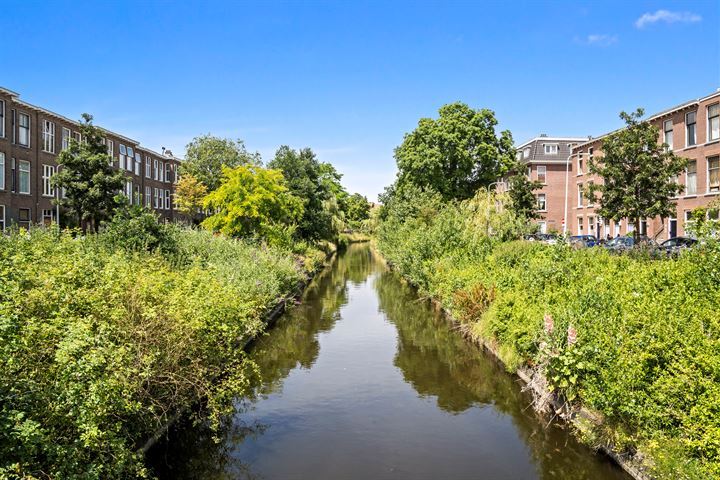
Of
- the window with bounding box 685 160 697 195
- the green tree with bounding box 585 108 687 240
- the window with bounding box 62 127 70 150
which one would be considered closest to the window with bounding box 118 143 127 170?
the window with bounding box 62 127 70 150

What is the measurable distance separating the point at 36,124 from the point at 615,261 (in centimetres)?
3699

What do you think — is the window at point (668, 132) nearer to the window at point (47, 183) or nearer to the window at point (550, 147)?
the window at point (550, 147)

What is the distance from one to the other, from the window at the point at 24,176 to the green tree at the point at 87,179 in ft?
7.81

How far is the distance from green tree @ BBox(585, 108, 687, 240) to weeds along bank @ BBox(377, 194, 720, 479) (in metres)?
12.2

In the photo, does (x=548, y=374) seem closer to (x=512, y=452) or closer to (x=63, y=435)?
(x=512, y=452)

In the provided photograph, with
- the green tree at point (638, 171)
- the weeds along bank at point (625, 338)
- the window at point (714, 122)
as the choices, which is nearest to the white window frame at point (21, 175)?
the weeds along bank at point (625, 338)

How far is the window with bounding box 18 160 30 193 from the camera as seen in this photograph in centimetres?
3434

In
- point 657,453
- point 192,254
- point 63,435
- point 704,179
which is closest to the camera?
point 63,435

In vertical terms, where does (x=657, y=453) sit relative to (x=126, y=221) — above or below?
below

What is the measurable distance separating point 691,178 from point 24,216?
4377cm

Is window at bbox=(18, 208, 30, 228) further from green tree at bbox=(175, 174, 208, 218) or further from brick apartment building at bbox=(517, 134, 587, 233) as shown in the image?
brick apartment building at bbox=(517, 134, 587, 233)

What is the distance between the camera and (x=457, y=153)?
43.4 metres

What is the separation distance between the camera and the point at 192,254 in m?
18.0

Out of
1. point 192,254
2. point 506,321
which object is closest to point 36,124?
point 192,254
